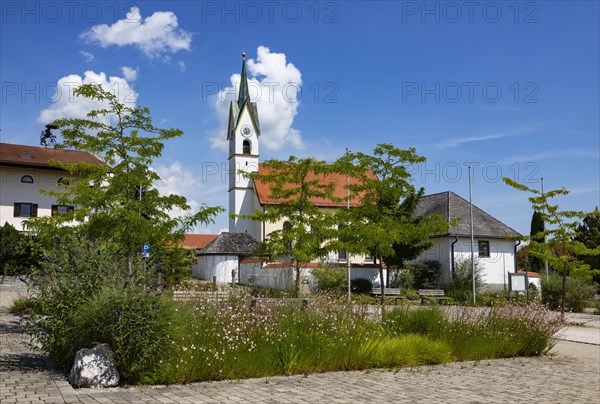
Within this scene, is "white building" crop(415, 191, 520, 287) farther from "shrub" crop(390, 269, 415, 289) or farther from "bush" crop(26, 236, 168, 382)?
"bush" crop(26, 236, 168, 382)

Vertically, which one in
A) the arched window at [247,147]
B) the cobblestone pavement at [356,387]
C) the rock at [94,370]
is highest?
the arched window at [247,147]

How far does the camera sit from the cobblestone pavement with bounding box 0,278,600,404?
7.16m

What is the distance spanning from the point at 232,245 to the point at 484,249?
2023 cm

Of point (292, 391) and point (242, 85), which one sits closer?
point (292, 391)

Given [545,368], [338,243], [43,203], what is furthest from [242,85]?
[545,368]

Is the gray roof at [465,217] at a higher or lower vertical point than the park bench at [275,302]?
higher

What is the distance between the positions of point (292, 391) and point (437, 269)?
32.6 meters

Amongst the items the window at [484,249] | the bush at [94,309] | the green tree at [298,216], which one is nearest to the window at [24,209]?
the green tree at [298,216]

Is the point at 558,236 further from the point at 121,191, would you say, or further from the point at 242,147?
the point at 242,147

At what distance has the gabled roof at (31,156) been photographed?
44.9 metres

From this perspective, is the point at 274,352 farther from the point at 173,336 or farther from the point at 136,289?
the point at 136,289

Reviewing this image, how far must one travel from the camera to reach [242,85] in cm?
6619

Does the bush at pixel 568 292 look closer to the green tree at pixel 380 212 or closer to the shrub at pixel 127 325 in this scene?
the green tree at pixel 380 212

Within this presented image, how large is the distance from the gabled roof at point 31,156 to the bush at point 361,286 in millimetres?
23453
